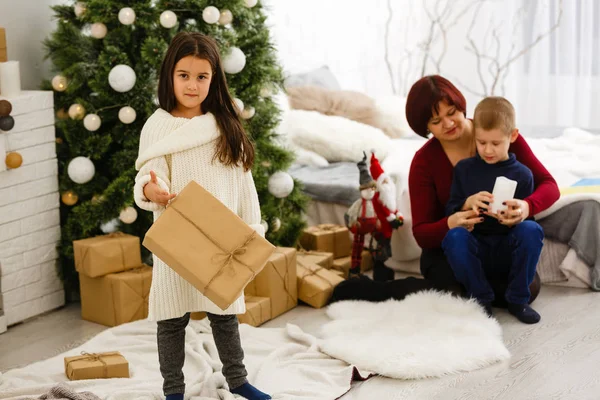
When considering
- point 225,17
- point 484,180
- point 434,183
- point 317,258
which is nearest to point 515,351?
point 484,180

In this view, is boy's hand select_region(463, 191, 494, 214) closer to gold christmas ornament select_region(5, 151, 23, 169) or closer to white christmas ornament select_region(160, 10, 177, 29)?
white christmas ornament select_region(160, 10, 177, 29)

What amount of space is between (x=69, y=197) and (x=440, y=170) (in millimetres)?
1461

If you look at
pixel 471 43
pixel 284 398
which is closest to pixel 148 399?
pixel 284 398

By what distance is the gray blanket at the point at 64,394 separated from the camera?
222 cm

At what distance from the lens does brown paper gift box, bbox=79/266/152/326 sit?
2.94 m

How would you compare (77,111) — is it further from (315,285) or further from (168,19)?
(315,285)

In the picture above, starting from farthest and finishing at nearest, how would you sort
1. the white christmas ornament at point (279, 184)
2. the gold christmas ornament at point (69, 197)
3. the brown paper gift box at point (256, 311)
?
the white christmas ornament at point (279, 184), the gold christmas ornament at point (69, 197), the brown paper gift box at point (256, 311)

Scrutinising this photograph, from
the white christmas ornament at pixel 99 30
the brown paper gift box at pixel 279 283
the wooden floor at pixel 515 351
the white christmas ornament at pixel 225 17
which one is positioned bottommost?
the wooden floor at pixel 515 351

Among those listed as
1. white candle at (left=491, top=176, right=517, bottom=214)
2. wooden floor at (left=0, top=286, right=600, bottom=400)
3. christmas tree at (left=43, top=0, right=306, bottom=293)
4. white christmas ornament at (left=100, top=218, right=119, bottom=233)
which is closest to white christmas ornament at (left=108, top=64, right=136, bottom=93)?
christmas tree at (left=43, top=0, right=306, bottom=293)

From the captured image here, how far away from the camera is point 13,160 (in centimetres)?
288

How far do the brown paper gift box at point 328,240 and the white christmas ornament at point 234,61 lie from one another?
0.90 m

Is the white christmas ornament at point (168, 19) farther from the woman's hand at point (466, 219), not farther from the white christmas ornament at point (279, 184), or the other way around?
the woman's hand at point (466, 219)

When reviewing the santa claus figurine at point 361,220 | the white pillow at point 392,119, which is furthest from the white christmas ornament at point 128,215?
the white pillow at point 392,119

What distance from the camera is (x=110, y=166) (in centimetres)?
319
